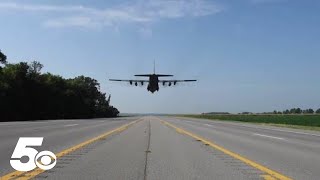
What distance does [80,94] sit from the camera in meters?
150

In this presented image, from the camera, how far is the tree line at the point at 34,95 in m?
87.8

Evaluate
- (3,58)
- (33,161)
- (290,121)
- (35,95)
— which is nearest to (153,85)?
(35,95)

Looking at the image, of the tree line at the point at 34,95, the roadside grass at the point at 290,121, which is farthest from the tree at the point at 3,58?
the roadside grass at the point at 290,121

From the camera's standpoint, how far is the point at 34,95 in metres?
103

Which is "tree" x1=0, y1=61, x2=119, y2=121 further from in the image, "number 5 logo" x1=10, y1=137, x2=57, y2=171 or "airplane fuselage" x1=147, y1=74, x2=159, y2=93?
"number 5 logo" x1=10, y1=137, x2=57, y2=171

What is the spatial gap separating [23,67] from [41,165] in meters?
89.8

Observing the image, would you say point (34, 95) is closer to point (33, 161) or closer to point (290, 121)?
point (290, 121)

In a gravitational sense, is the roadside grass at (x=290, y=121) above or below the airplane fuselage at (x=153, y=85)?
below

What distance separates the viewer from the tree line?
8781 cm

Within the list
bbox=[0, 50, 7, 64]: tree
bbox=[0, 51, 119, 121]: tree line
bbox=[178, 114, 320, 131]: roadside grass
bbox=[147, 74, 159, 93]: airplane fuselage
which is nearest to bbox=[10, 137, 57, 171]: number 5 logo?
bbox=[178, 114, 320, 131]: roadside grass

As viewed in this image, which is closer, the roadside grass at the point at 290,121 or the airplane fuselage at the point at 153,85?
the roadside grass at the point at 290,121

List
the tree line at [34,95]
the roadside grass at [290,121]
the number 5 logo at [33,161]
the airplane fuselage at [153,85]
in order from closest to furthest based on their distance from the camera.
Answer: the number 5 logo at [33,161] < the roadside grass at [290,121] < the tree line at [34,95] < the airplane fuselage at [153,85]

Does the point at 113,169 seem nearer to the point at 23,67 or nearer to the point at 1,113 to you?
the point at 1,113

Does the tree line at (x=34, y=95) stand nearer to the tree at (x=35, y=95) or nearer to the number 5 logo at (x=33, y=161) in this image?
the tree at (x=35, y=95)
